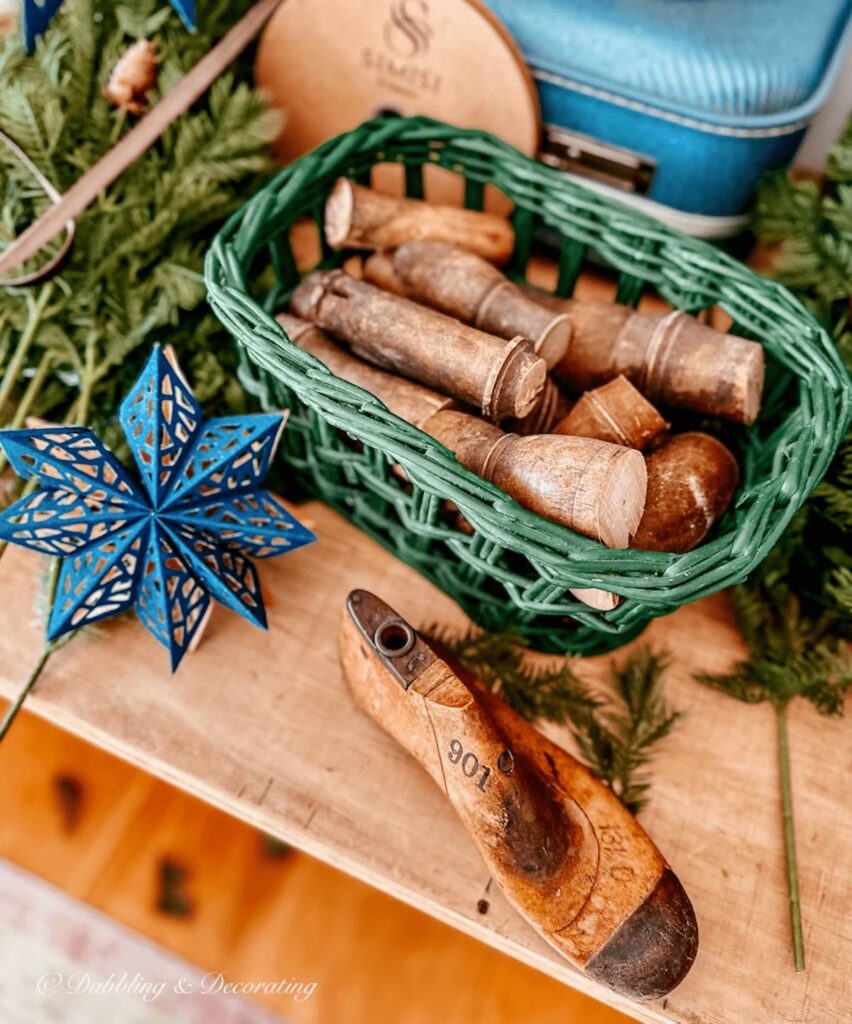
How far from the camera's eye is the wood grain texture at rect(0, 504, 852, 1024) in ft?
2.23

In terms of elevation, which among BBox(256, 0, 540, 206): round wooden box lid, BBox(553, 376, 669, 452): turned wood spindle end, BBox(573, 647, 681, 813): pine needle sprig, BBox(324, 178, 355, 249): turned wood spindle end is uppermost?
BBox(256, 0, 540, 206): round wooden box lid

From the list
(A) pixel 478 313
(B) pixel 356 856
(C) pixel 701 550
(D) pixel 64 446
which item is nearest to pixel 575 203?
(A) pixel 478 313

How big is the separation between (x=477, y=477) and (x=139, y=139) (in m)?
0.57

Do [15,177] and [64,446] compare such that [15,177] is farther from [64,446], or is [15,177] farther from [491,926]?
[491,926]

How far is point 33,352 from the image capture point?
88 centimetres

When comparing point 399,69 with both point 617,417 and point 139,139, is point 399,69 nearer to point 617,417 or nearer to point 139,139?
point 139,139

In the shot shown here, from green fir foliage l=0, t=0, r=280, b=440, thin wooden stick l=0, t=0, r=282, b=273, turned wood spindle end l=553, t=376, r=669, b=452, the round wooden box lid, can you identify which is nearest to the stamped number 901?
turned wood spindle end l=553, t=376, r=669, b=452

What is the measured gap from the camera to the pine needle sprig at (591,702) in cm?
74

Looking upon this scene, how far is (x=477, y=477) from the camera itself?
0.57 m

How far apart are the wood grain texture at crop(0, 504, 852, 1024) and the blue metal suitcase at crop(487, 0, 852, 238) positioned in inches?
20.6

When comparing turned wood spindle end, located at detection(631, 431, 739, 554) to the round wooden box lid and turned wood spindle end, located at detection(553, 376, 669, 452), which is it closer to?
turned wood spindle end, located at detection(553, 376, 669, 452)
